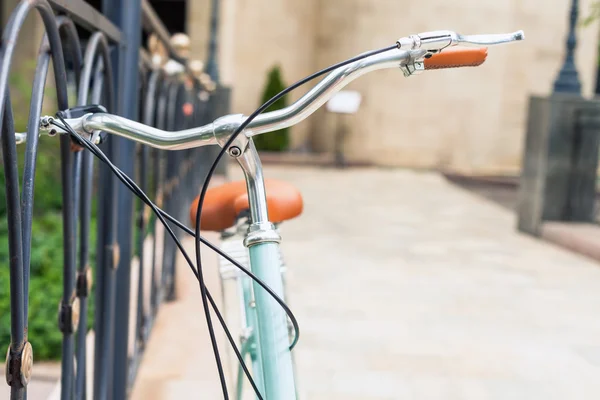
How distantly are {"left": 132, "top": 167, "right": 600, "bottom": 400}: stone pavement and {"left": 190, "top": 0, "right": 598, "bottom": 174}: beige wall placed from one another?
883 cm

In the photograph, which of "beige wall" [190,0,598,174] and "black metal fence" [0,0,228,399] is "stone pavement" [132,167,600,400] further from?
"beige wall" [190,0,598,174]

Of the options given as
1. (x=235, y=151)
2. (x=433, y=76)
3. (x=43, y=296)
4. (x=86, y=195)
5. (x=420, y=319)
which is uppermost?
(x=433, y=76)

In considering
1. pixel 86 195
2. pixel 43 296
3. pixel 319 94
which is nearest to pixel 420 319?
pixel 43 296

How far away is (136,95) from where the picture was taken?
2.48 meters

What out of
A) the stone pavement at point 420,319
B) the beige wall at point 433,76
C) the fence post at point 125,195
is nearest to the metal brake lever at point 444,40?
the fence post at point 125,195

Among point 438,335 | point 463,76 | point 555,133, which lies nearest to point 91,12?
point 438,335

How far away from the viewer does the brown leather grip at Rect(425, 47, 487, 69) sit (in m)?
1.15

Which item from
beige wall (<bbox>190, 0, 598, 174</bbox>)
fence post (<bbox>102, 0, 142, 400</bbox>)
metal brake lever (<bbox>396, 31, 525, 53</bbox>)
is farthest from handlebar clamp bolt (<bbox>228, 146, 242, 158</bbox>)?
beige wall (<bbox>190, 0, 598, 174</bbox>)

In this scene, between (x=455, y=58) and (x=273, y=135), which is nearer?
(x=455, y=58)

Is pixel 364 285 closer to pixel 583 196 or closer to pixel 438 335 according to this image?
pixel 438 335

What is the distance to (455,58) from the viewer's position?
116 cm

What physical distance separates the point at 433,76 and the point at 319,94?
15742 millimetres

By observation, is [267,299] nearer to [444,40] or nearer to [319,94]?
[319,94]

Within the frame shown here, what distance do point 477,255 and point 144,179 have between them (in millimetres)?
3704
